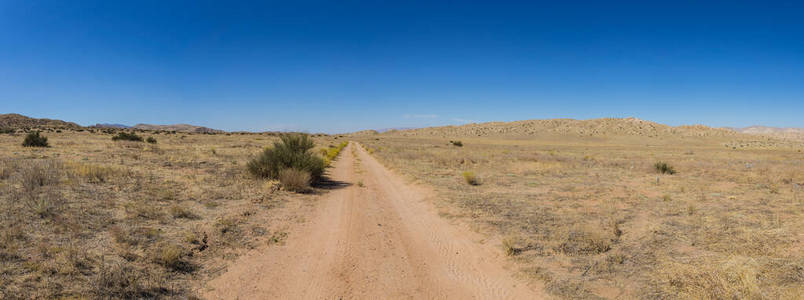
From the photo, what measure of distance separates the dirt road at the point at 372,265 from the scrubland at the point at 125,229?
1.93ft

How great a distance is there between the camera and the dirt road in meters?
4.89

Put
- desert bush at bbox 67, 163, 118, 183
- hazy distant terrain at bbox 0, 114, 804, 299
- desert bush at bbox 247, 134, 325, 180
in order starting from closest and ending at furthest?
hazy distant terrain at bbox 0, 114, 804, 299
desert bush at bbox 67, 163, 118, 183
desert bush at bbox 247, 134, 325, 180

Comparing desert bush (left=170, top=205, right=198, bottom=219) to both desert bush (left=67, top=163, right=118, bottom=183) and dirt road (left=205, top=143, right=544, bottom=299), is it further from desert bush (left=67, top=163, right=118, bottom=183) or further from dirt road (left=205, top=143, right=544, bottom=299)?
desert bush (left=67, top=163, right=118, bottom=183)

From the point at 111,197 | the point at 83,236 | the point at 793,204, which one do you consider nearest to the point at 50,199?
the point at 111,197

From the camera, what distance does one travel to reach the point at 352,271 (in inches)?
219

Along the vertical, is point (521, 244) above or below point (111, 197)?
below

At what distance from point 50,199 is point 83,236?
320 cm

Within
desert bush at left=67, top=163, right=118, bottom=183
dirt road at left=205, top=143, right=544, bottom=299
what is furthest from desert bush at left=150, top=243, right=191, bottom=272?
desert bush at left=67, top=163, right=118, bottom=183

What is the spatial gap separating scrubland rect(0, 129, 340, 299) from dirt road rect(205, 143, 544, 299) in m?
0.59

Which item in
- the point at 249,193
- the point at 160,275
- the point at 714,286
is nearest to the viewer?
the point at 714,286

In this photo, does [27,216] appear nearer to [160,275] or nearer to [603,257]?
[160,275]

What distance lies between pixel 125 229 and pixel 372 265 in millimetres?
4918

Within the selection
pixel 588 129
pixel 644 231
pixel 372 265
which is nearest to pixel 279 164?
pixel 372 265

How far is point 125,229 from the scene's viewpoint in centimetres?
644
